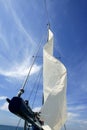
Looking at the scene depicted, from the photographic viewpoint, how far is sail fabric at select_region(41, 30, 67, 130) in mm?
13961

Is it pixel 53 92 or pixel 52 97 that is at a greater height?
pixel 53 92

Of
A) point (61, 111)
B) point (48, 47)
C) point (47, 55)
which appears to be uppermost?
point (48, 47)

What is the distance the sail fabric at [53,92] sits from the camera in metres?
14.0

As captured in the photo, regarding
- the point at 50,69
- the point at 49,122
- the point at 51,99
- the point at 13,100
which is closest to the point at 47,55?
the point at 50,69

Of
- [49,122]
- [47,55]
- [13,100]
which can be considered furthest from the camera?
[47,55]

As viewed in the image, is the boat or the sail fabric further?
the sail fabric

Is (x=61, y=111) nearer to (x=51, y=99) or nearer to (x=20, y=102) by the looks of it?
(x=51, y=99)

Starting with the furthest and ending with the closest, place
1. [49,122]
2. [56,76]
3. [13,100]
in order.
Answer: [56,76] < [49,122] < [13,100]

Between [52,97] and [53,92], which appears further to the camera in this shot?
[53,92]

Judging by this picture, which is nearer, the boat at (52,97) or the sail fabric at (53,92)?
the boat at (52,97)

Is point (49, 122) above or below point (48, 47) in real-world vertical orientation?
below

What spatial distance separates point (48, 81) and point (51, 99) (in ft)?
12.3

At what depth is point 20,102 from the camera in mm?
6902

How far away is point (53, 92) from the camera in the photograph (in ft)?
47.6
